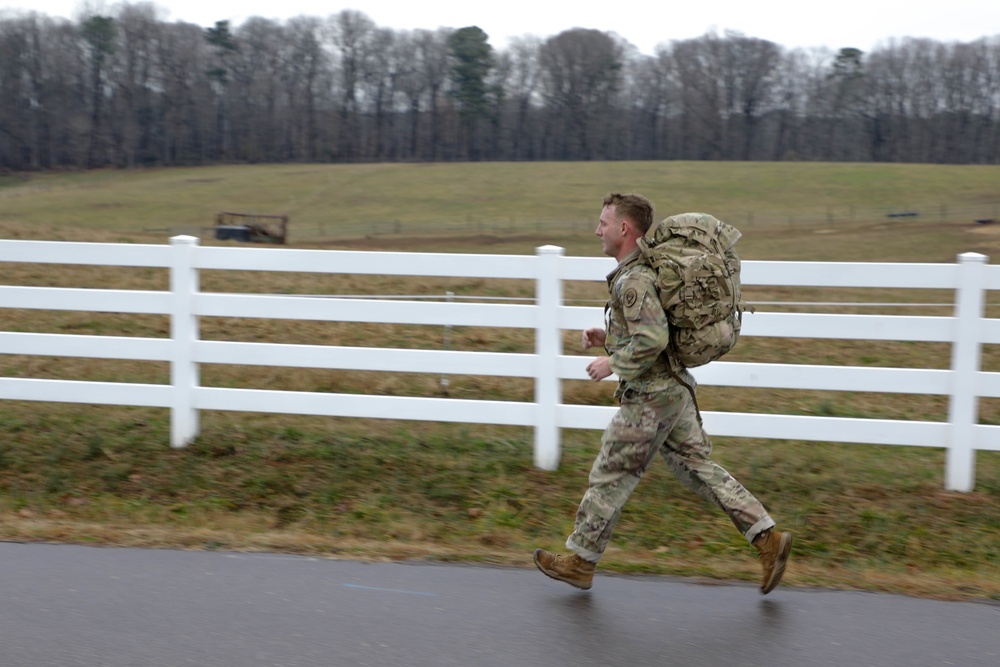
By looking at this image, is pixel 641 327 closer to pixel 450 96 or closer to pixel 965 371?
pixel 965 371

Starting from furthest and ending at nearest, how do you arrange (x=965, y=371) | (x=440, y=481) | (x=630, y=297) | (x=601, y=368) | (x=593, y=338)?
1. (x=440, y=481)
2. (x=965, y=371)
3. (x=593, y=338)
4. (x=601, y=368)
5. (x=630, y=297)

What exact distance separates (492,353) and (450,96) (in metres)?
109

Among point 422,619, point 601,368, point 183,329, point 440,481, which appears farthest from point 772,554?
point 183,329

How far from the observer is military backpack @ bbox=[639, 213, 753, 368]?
4359 mm

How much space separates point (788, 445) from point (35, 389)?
5346 mm

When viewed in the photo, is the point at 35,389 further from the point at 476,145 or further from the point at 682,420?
the point at 476,145

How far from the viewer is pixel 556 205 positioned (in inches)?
2921

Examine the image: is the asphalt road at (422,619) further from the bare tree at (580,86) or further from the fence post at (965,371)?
the bare tree at (580,86)

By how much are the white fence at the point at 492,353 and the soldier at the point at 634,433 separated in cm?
175

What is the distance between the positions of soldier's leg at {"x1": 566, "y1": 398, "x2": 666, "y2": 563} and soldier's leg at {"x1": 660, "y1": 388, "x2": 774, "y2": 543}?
0.12m

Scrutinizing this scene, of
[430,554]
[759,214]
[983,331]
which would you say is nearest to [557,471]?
[430,554]

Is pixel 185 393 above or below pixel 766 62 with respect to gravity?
below

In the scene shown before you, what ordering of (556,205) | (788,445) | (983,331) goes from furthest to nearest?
(556,205), (788,445), (983,331)

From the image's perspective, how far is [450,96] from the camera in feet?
371
